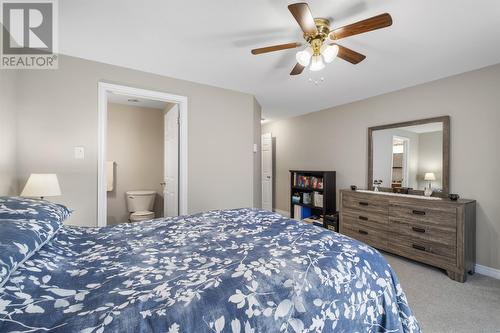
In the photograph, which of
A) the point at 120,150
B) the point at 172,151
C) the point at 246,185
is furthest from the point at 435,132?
the point at 120,150

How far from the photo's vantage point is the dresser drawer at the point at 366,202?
3107 mm

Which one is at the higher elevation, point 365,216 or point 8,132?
point 8,132

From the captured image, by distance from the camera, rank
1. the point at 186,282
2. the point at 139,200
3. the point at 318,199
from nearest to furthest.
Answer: the point at 186,282 < the point at 139,200 < the point at 318,199

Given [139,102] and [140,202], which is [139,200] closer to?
[140,202]

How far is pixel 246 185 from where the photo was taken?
3613 millimetres

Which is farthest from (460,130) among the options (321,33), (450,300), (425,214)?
(321,33)

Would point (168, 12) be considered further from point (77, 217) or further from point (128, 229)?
point (77, 217)

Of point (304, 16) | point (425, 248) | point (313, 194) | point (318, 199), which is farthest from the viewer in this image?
point (313, 194)

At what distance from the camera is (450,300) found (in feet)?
6.89

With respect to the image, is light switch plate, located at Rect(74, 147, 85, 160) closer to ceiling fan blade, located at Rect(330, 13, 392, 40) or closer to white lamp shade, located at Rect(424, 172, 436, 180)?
ceiling fan blade, located at Rect(330, 13, 392, 40)

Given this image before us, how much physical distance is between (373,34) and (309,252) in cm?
197

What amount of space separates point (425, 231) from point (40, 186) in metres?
3.97

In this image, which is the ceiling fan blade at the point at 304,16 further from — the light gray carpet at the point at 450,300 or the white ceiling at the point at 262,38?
the light gray carpet at the point at 450,300

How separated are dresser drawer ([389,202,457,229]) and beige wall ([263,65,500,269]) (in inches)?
19.1
